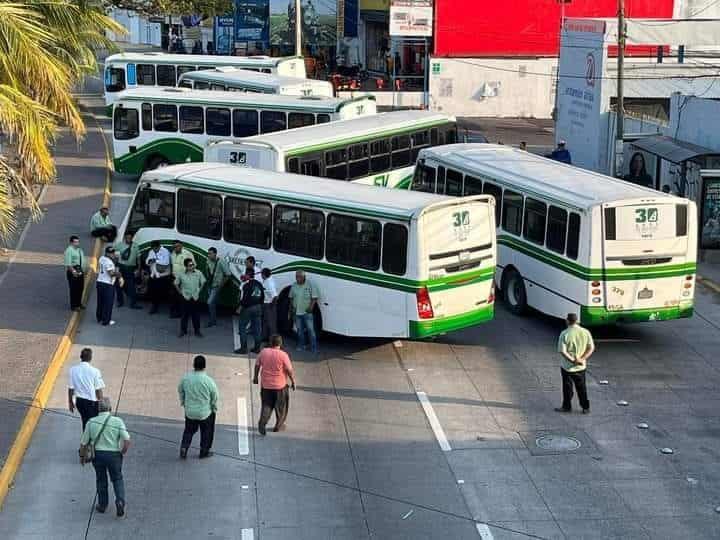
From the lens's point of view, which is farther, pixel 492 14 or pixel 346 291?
pixel 492 14

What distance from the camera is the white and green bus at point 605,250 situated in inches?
854

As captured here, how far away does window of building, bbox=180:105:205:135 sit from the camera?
1444 inches

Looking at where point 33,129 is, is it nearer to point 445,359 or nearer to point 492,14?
point 445,359

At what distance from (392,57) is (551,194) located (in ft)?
158

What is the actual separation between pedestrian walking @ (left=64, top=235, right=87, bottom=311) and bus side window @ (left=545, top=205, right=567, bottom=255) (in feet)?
28.2

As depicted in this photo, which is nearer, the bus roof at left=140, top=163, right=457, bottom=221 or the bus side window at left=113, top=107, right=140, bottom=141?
the bus roof at left=140, top=163, right=457, bottom=221

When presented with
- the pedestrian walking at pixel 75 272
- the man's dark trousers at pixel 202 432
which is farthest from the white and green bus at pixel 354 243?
the man's dark trousers at pixel 202 432

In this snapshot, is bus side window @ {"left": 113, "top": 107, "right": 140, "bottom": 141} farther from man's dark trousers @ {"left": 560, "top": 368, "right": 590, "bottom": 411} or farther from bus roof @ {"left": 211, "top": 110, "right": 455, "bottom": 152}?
man's dark trousers @ {"left": 560, "top": 368, "right": 590, "bottom": 411}

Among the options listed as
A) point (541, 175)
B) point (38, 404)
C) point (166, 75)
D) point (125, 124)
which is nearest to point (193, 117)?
point (125, 124)

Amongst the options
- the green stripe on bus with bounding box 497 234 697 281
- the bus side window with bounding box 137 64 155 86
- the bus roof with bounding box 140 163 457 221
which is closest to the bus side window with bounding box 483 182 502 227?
the green stripe on bus with bounding box 497 234 697 281

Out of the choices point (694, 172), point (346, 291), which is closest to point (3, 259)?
point (346, 291)

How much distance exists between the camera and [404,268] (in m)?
20.6

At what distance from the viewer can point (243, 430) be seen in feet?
58.5

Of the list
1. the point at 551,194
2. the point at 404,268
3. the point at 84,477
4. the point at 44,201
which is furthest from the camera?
the point at 44,201
